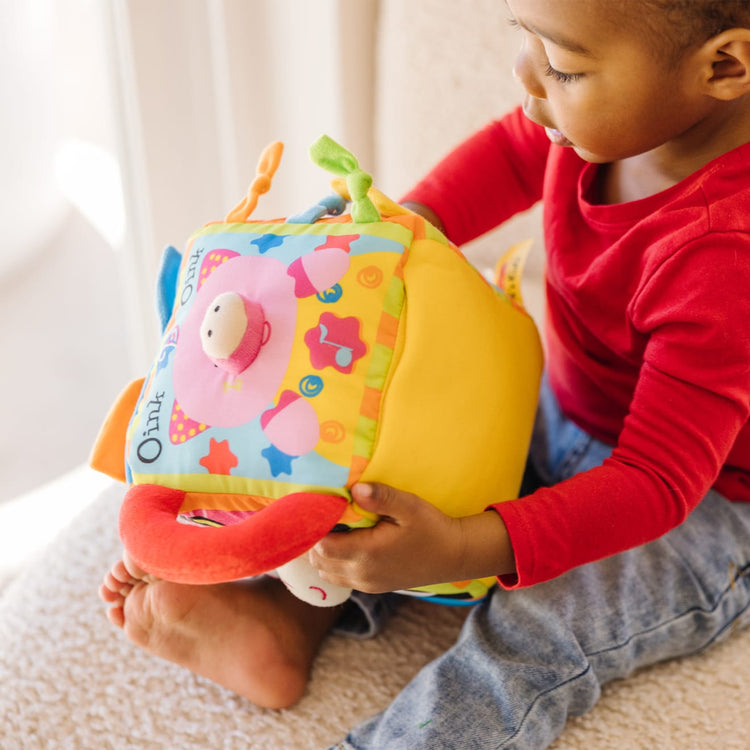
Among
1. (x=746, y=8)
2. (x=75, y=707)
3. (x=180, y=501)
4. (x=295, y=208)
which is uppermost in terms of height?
(x=746, y=8)

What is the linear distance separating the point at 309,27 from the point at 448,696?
0.71 meters

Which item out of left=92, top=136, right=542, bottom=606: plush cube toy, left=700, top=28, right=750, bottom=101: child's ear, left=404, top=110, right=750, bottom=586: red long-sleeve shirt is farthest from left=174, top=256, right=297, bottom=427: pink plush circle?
left=700, top=28, right=750, bottom=101: child's ear

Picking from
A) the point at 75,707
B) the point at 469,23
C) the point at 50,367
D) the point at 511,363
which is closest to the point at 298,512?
the point at 511,363

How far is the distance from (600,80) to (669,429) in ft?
0.74

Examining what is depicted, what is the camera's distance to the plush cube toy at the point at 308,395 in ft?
1.68

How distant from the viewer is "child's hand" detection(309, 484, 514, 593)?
54 centimetres

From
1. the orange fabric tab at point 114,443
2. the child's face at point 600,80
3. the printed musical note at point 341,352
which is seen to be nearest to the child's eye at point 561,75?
the child's face at point 600,80

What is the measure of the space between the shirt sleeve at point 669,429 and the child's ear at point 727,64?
9 cm

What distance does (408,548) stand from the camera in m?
0.55

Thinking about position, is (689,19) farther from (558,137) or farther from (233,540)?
(233,540)

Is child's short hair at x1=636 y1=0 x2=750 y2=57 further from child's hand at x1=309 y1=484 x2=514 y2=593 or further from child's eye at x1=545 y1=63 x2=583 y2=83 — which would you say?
Answer: child's hand at x1=309 y1=484 x2=514 y2=593

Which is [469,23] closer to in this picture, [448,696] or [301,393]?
[301,393]

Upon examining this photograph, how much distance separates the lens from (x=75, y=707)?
674mm

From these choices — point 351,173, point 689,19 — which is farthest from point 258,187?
point 689,19
